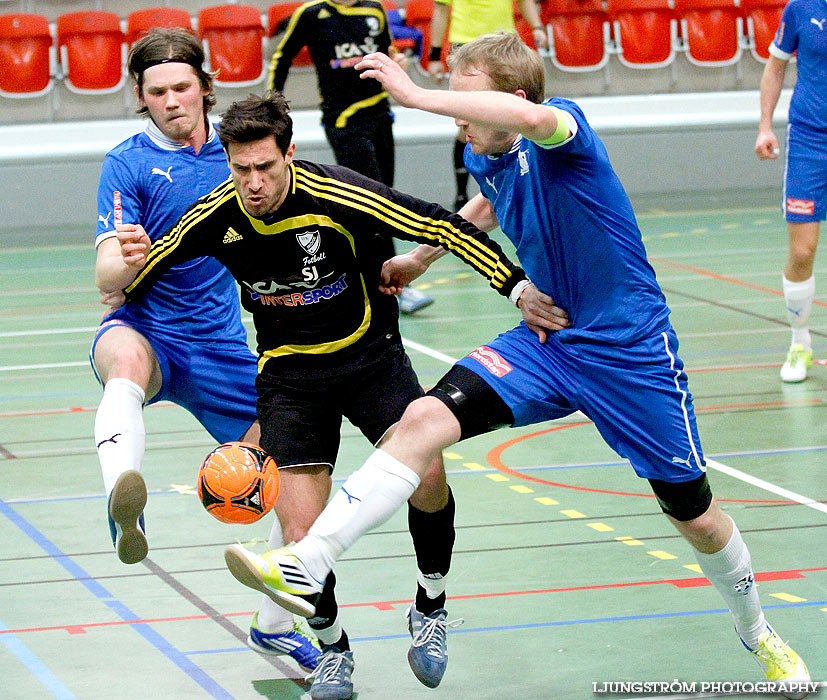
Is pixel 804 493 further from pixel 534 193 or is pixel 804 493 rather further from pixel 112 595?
pixel 112 595

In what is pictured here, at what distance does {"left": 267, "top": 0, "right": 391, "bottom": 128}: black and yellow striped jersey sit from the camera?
31.4 feet

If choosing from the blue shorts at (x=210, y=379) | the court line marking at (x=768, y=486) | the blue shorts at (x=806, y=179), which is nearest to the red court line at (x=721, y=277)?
the blue shorts at (x=806, y=179)

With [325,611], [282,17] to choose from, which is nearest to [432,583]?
[325,611]

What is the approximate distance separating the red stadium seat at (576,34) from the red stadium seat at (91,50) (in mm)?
4880

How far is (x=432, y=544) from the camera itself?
4.11 meters

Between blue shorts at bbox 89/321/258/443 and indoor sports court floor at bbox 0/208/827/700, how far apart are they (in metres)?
0.62

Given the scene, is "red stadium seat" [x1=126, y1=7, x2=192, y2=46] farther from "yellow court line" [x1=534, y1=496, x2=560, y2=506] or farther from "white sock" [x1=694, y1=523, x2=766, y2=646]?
"white sock" [x1=694, y1=523, x2=766, y2=646]

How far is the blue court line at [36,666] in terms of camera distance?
13.0 ft

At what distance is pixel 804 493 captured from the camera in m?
5.66

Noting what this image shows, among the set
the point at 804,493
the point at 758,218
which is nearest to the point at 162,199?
the point at 804,493

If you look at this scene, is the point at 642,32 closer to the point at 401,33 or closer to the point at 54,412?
the point at 401,33

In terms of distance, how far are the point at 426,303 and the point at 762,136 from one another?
2958 millimetres

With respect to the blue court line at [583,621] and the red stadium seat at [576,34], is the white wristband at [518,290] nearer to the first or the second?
A: the blue court line at [583,621]

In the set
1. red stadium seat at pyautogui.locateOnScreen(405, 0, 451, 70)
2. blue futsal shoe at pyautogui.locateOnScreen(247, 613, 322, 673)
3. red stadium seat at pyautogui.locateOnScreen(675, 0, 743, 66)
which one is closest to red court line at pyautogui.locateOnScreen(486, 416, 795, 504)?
blue futsal shoe at pyautogui.locateOnScreen(247, 613, 322, 673)
